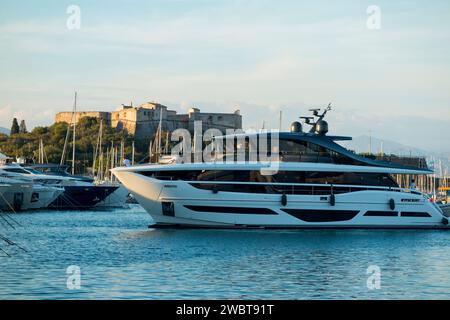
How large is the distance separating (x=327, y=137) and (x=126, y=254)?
14.4 metres

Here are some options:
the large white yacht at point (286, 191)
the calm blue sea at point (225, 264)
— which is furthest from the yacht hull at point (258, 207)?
the calm blue sea at point (225, 264)

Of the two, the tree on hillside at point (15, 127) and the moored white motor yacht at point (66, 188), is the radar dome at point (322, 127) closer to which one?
the moored white motor yacht at point (66, 188)

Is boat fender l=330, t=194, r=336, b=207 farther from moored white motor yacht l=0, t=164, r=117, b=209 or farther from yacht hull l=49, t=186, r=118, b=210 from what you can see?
yacht hull l=49, t=186, r=118, b=210

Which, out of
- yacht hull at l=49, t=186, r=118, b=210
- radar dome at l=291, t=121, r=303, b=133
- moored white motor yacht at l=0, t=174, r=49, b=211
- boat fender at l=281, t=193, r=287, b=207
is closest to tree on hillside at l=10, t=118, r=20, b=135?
yacht hull at l=49, t=186, r=118, b=210

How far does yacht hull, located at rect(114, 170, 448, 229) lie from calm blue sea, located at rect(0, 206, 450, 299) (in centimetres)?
53

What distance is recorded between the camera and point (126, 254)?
98.9ft

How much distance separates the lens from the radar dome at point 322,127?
4134 centimetres

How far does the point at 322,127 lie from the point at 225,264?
15281 millimetres

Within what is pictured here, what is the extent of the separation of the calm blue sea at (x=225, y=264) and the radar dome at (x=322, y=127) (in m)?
5.34

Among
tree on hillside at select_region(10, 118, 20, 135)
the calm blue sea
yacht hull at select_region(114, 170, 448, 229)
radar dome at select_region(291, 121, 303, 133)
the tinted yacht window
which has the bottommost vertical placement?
the calm blue sea

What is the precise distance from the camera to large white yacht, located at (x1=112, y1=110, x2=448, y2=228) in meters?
37.2
